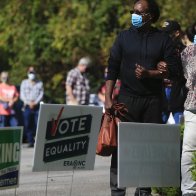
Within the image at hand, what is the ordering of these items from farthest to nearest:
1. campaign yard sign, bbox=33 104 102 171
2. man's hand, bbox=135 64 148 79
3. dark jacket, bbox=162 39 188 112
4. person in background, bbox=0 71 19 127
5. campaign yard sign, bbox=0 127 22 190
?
person in background, bbox=0 71 19 127
dark jacket, bbox=162 39 188 112
man's hand, bbox=135 64 148 79
campaign yard sign, bbox=33 104 102 171
campaign yard sign, bbox=0 127 22 190

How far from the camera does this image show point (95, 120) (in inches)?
334

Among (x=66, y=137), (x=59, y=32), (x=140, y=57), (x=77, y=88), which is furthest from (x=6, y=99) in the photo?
(x=66, y=137)

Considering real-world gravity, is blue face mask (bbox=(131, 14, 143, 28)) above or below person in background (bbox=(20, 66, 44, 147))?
above

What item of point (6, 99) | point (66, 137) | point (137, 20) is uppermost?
point (137, 20)

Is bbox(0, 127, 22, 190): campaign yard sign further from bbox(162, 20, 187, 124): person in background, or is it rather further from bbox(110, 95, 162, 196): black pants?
bbox(162, 20, 187, 124): person in background

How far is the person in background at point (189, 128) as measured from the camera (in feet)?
28.2

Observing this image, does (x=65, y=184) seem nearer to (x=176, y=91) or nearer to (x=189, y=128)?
(x=176, y=91)

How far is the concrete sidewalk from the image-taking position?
10008 mm

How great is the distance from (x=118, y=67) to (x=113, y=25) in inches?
640

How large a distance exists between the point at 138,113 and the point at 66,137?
31.6 inches

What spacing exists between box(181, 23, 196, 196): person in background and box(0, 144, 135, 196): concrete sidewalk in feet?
4.26

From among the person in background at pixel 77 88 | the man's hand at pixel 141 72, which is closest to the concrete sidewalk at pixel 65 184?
the man's hand at pixel 141 72

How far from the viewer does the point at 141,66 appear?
843 cm

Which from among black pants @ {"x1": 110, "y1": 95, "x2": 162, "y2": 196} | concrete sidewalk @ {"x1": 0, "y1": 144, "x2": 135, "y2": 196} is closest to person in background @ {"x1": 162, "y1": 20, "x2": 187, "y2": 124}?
black pants @ {"x1": 110, "y1": 95, "x2": 162, "y2": 196}
